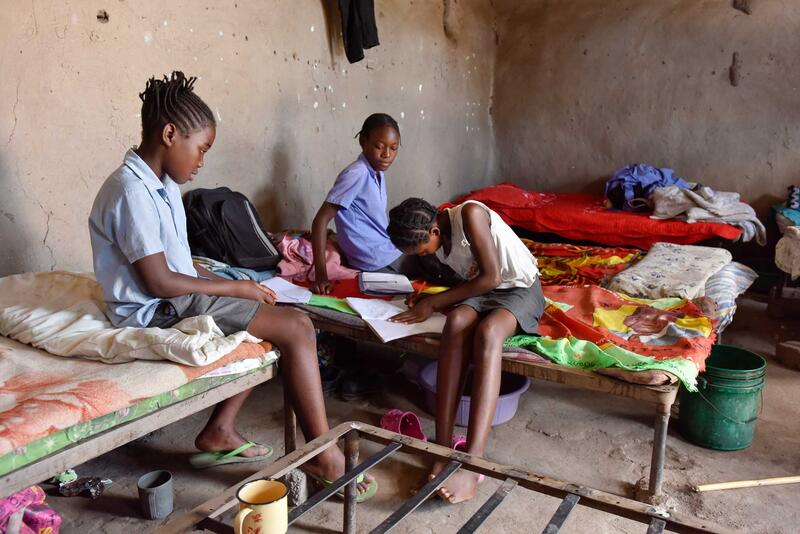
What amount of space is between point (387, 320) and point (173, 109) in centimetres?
110

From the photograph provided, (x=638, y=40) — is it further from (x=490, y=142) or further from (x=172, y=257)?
(x=172, y=257)

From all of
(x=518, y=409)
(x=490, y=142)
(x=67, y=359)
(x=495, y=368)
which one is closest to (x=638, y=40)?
(x=490, y=142)

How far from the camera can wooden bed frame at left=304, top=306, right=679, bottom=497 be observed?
78.1 inches

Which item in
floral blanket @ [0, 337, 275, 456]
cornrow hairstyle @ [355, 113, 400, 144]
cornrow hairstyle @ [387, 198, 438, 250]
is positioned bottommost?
floral blanket @ [0, 337, 275, 456]

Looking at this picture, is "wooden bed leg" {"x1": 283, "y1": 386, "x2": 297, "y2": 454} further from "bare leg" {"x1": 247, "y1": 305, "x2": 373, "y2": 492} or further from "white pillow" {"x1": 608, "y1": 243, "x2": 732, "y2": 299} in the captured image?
"white pillow" {"x1": 608, "y1": 243, "x2": 732, "y2": 299}

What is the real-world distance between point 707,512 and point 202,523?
66.3 inches

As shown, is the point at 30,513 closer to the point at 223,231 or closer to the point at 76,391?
the point at 76,391

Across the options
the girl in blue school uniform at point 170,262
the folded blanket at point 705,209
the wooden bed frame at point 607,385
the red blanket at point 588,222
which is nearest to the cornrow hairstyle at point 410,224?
the wooden bed frame at point 607,385

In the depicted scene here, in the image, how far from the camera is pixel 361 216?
121 inches

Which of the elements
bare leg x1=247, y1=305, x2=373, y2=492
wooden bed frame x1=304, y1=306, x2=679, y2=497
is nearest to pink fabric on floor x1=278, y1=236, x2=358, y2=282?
wooden bed frame x1=304, y1=306, x2=679, y2=497

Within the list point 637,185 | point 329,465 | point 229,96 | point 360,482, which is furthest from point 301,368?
point 637,185

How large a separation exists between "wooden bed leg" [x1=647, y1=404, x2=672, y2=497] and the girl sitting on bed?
533mm

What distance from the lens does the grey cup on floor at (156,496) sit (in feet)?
6.47

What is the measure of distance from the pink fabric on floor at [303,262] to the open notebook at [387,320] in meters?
0.42
